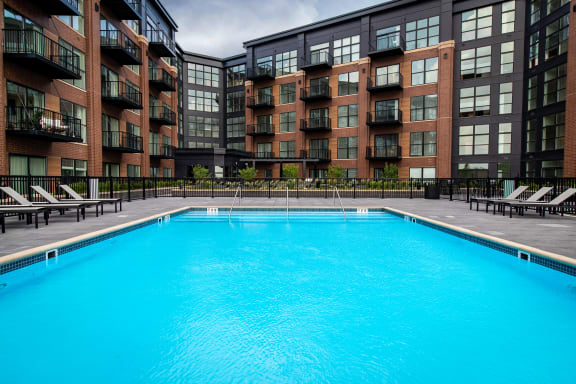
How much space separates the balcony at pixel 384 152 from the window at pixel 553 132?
10502 mm

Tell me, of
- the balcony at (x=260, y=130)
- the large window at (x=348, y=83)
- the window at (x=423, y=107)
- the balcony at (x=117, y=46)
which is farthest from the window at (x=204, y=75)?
the window at (x=423, y=107)

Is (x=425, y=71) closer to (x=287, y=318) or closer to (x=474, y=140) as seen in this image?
(x=474, y=140)

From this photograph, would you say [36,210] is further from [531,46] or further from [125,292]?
[531,46]

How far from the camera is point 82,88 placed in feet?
62.0

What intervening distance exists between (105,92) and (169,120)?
8.01 m

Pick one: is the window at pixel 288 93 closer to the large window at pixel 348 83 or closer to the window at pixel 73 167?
the large window at pixel 348 83

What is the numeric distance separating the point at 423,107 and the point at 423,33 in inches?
262

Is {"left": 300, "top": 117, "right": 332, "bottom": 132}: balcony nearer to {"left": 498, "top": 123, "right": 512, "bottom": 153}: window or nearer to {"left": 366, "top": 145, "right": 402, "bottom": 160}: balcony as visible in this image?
{"left": 366, "top": 145, "right": 402, "bottom": 160}: balcony

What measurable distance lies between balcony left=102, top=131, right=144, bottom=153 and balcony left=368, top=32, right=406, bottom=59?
881 inches

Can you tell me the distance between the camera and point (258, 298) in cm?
448

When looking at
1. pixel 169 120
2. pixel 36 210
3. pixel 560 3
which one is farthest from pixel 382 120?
pixel 36 210

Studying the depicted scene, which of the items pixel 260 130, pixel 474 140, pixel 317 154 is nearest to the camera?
pixel 474 140

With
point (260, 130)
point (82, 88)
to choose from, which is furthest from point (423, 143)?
point (82, 88)

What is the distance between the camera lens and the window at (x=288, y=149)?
35344 millimetres
